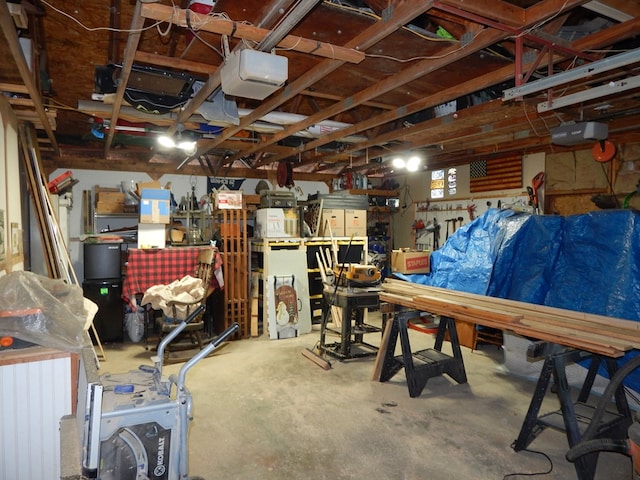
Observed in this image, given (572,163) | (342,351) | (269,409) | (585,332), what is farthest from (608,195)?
(269,409)

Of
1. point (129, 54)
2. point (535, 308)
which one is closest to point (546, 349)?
point (535, 308)

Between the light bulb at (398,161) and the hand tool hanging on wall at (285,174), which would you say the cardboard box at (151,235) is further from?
the light bulb at (398,161)

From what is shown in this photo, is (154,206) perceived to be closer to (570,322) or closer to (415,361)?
(415,361)

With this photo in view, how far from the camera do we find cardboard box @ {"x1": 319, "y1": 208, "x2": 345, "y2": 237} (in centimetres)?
657

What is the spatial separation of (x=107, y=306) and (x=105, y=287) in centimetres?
25

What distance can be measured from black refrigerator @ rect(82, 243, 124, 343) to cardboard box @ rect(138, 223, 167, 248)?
34 centimetres

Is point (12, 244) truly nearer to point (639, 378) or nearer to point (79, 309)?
point (79, 309)

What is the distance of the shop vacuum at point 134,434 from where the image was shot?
1568 millimetres

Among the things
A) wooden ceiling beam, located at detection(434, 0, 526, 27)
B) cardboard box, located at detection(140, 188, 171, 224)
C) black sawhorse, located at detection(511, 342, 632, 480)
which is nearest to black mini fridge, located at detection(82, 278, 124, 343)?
cardboard box, located at detection(140, 188, 171, 224)

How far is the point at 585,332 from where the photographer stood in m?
2.71

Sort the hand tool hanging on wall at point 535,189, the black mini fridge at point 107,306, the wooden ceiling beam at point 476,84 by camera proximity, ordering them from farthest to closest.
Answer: the hand tool hanging on wall at point 535,189, the black mini fridge at point 107,306, the wooden ceiling beam at point 476,84

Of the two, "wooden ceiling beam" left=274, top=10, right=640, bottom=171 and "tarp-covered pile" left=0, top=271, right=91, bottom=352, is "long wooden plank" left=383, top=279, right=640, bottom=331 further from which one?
"tarp-covered pile" left=0, top=271, right=91, bottom=352

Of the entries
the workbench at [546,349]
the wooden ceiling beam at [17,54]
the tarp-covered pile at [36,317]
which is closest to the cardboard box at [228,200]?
the wooden ceiling beam at [17,54]

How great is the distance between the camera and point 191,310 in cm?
482
